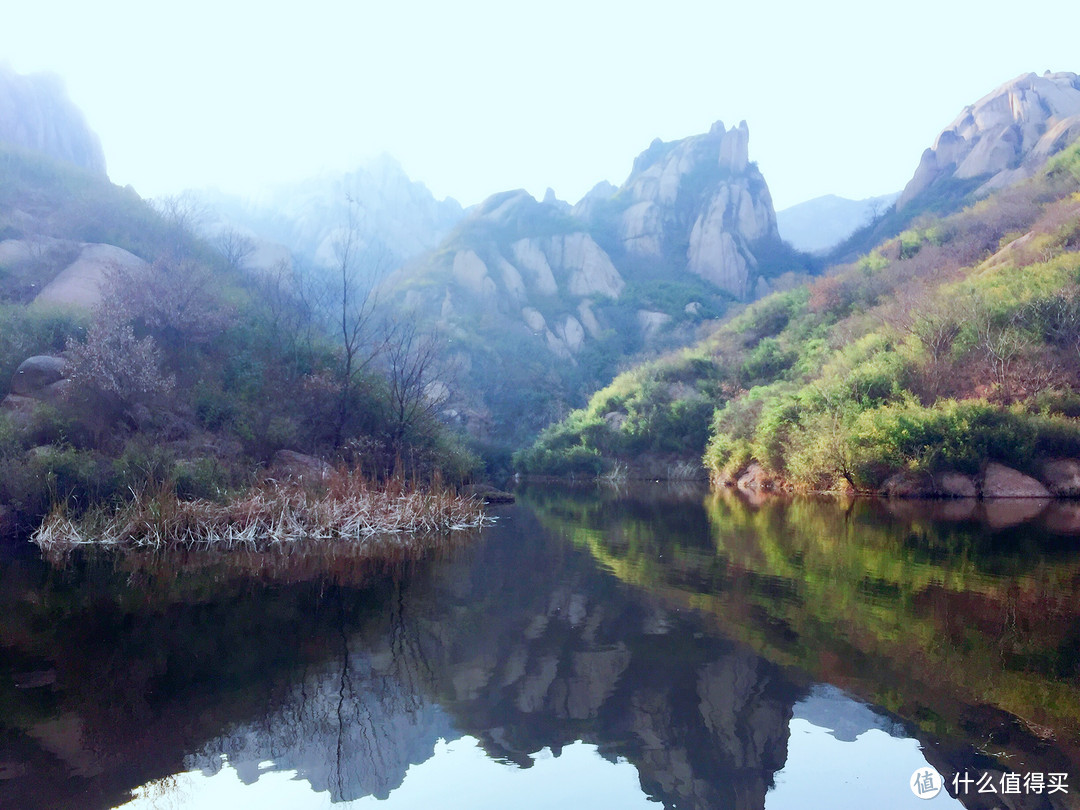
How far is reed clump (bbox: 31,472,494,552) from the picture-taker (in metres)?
13.8

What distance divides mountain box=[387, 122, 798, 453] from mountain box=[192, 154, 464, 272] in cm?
1670

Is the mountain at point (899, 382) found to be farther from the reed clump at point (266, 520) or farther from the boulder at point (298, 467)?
the boulder at point (298, 467)

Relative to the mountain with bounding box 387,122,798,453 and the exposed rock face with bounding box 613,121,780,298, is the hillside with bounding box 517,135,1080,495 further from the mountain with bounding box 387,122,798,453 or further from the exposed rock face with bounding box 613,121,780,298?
the exposed rock face with bounding box 613,121,780,298

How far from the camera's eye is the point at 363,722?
195 inches

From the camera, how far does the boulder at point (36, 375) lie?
19.5 metres

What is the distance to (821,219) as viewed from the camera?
127 meters

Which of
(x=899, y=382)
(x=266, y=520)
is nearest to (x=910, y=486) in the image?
(x=899, y=382)

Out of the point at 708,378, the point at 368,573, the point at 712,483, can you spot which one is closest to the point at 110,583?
the point at 368,573

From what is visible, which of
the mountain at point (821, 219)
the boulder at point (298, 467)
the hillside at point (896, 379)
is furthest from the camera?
the mountain at point (821, 219)

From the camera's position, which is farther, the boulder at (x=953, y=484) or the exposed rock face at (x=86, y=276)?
the exposed rock face at (x=86, y=276)

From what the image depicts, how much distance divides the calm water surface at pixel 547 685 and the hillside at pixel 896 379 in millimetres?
14136

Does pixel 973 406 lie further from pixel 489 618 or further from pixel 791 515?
pixel 489 618

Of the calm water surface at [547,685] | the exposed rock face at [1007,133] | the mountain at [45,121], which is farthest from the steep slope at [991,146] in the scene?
the mountain at [45,121]

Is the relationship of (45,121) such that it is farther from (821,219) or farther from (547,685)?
(821,219)
